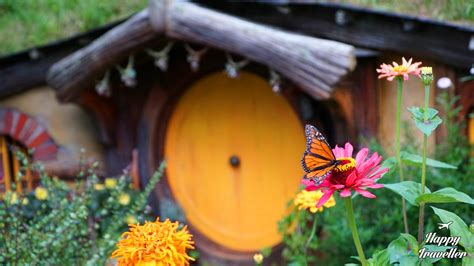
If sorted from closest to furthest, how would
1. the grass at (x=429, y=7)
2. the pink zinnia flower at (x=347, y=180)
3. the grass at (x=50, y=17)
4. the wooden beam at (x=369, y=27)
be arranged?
the pink zinnia flower at (x=347, y=180), the wooden beam at (x=369, y=27), the grass at (x=429, y=7), the grass at (x=50, y=17)

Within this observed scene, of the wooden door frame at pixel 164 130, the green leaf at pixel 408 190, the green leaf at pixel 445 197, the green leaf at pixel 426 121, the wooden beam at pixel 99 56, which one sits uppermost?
the green leaf at pixel 426 121

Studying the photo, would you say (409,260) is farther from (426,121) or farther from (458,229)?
(426,121)

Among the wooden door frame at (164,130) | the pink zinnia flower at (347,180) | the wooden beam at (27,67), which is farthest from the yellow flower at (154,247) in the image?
the wooden beam at (27,67)

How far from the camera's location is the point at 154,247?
5.17ft

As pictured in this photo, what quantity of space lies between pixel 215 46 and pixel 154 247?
2.06 m

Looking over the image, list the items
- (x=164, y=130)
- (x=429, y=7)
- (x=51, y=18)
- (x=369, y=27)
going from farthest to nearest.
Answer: (x=51, y=18), (x=164, y=130), (x=429, y=7), (x=369, y=27)

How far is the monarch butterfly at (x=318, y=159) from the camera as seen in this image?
1445 mm

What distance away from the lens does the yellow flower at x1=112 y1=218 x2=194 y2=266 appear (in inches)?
61.7

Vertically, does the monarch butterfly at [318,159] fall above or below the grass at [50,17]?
above

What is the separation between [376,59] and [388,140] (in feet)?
1.62

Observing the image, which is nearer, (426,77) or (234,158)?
(426,77)

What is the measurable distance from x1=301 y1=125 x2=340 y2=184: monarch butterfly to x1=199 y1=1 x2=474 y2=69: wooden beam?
2.08 metres

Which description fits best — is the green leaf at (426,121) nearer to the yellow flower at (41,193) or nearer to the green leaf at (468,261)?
the green leaf at (468,261)

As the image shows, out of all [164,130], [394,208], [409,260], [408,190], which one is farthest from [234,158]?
[409,260]
